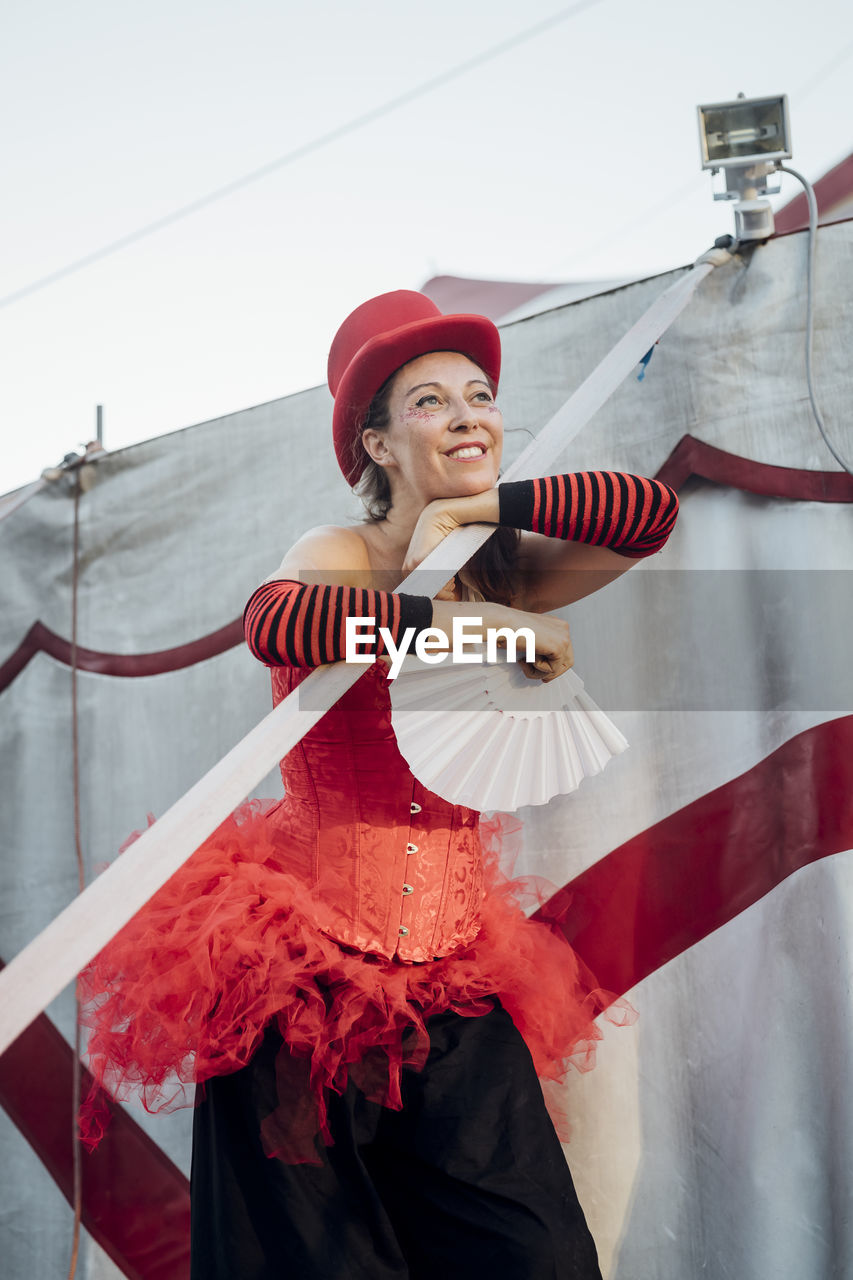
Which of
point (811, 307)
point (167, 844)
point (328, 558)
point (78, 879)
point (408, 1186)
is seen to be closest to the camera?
point (167, 844)

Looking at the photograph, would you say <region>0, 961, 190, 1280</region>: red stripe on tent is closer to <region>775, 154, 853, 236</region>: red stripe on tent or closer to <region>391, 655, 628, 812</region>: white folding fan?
<region>391, 655, 628, 812</region>: white folding fan

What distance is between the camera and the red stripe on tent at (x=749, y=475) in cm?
179

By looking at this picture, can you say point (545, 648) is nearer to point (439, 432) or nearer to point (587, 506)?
point (587, 506)

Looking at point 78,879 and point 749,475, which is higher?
point 749,475

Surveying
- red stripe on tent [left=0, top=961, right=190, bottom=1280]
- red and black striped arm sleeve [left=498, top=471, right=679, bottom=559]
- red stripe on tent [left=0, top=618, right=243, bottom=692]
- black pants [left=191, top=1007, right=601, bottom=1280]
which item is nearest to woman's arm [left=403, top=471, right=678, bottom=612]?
red and black striped arm sleeve [left=498, top=471, right=679, bottom=559]

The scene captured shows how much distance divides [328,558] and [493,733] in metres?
0.34

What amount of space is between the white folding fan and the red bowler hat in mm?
447

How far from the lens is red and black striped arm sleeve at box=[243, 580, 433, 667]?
125cm

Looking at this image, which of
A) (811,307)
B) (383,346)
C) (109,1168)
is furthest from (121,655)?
(811,307)

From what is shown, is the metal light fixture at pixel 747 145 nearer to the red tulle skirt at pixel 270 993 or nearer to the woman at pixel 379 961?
the woman at pixel 379 961

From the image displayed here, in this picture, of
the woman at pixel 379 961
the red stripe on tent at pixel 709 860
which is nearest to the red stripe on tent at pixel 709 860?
the red stripe on tent at pixel 709 860

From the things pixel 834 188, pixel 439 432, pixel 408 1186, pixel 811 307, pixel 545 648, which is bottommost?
pixel 408 1186

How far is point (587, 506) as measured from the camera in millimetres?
1379

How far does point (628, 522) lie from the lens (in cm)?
141
